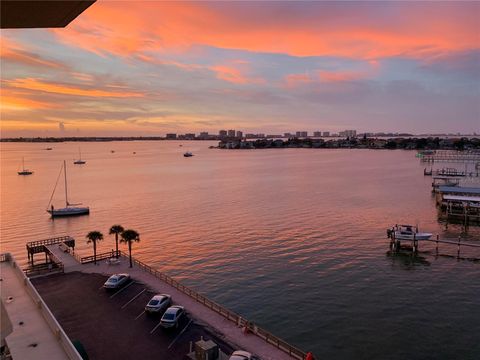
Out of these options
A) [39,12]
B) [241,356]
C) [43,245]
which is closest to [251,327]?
[241,356]

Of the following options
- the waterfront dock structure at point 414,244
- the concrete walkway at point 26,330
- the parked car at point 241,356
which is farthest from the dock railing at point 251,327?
the waterfront dock structure at point 414,244

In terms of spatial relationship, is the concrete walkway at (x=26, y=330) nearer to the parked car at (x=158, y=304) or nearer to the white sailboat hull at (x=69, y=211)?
the parked car at (x=158, y=304)

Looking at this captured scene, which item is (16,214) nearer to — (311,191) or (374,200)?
(311,191)

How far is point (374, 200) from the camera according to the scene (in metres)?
84.1

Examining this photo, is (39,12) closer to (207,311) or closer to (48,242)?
(207,311)

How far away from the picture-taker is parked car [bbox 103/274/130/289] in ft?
99.4

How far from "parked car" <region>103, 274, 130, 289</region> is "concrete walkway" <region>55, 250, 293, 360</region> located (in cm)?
153

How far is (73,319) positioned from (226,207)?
180ft

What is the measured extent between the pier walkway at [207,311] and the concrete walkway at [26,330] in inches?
395

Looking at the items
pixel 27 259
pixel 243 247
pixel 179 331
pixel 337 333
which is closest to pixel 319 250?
pixel 243 247

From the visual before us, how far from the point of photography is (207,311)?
26.7m

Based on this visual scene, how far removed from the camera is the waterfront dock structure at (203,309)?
2180 centimetres

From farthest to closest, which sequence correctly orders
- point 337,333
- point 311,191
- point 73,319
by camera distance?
point 311,191
point 337,333
point 73,319

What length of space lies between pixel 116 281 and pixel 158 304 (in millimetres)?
6239
